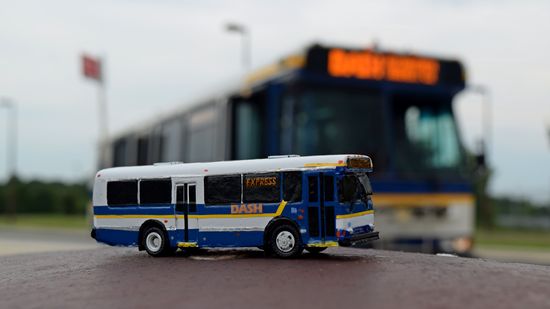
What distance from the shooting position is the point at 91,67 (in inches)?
1847

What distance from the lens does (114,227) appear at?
11.6 m

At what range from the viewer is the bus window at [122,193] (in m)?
11.6

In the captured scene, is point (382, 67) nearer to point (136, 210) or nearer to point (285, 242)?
point (285, 242)

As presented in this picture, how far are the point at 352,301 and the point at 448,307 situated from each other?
0.97 m

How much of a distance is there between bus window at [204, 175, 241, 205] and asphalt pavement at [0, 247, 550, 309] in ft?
2.89

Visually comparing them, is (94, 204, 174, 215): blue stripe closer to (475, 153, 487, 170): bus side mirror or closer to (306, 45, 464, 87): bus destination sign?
(306, 45, 464, 87): bus destination sign

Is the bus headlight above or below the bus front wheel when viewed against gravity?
below

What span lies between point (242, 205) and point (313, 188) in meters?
1.10

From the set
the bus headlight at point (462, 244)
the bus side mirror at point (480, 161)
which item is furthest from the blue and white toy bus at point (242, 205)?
the bus side mirror at point (480, 161)

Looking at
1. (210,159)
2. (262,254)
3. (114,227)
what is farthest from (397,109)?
(114,227)

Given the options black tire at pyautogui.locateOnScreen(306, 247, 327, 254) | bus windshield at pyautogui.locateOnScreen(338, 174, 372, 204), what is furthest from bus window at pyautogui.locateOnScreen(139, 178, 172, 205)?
bus windshield at pyautogui.locateOnScreen(338, 174, 372, 204)

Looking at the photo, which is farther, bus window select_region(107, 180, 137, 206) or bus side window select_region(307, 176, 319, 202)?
bus window select_region(107, 180, 137, 206)

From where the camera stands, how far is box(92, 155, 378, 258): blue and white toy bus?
10.1 meters

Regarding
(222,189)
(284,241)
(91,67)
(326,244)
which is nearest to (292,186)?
(284,241)
